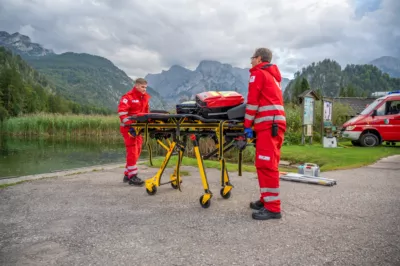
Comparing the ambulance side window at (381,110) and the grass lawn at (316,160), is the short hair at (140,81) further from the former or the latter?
the ambulance side window at (381,110)

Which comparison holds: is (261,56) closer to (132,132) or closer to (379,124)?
(132,132)

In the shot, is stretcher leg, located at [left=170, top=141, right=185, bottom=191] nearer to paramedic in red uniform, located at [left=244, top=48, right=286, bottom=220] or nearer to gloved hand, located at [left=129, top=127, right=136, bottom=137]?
gloved hand, located at [left=129, top=127, right=136, bottom=137]

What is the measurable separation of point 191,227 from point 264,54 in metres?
2.45

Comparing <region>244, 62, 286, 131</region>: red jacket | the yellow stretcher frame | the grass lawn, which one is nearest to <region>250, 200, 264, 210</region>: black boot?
the yellow stretcher frame

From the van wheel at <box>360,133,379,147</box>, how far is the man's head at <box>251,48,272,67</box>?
11556 mm

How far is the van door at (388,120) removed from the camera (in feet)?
44.4

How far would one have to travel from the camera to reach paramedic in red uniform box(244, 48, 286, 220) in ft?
13.1

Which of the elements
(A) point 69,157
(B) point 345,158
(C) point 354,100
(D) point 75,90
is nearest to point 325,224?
(B) point 345,158

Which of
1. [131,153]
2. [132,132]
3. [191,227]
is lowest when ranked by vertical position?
[191,227]

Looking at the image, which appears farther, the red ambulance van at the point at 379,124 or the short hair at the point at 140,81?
the red ambulance van at the point at 379,124

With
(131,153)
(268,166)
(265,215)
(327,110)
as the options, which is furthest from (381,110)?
(265,215)

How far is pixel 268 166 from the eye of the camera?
157 inches

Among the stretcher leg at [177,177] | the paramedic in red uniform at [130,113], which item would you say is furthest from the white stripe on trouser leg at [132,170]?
the stretcher leg at [177,177]

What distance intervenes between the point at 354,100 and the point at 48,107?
5883 centimetres
